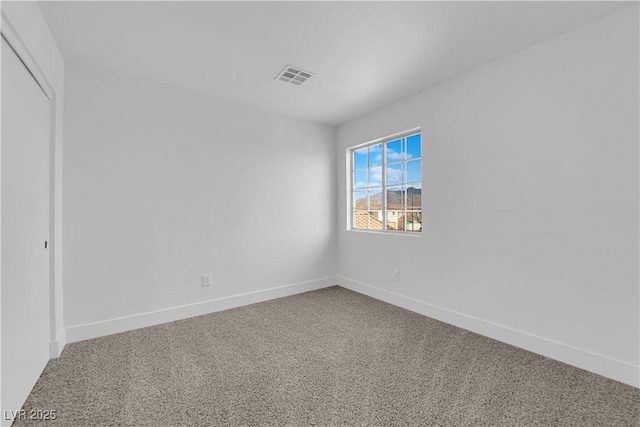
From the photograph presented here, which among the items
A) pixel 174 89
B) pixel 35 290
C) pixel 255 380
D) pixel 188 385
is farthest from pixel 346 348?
pixel 174 89

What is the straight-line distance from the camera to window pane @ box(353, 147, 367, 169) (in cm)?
409

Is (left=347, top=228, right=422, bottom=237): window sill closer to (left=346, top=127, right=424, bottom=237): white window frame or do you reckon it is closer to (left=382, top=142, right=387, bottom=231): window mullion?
(left=346, top=127, right=424, bottom=237): white window frame

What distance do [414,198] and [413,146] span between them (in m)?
0.60

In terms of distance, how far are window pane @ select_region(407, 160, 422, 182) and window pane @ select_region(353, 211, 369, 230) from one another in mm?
856

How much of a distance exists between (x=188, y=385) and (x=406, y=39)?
2826mm

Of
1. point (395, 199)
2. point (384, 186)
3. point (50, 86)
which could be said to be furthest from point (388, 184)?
point (50, 86)

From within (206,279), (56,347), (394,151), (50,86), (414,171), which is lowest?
(56,347)

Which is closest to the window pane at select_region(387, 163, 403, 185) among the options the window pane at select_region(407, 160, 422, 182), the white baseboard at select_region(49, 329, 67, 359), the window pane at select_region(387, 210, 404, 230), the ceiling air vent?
the window pane at select_region(407, 160, 422, 182)

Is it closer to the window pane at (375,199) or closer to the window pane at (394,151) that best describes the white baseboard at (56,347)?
the window pane at (375,199)

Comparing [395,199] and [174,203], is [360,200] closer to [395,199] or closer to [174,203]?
[395,199]

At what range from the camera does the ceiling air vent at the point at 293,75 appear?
8.55 feet

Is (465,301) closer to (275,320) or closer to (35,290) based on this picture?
(275,320)

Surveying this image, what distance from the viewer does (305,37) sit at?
2.13 m

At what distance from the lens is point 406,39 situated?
2164mm
